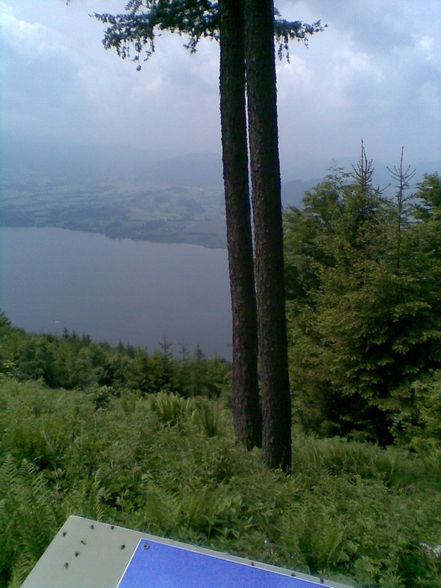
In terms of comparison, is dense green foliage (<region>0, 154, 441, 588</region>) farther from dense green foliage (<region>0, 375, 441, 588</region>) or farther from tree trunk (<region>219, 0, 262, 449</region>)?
tree trunk (<region>219, 0, 262, 449</region>)

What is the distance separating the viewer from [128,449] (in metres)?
4.97

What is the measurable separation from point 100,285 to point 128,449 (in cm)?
5162

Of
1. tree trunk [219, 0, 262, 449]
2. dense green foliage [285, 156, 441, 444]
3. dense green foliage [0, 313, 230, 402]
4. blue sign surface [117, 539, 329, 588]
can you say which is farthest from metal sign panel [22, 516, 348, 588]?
dense green foliage [0, 313, 230, 402]

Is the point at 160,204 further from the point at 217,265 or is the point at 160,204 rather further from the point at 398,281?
the point at 398,281

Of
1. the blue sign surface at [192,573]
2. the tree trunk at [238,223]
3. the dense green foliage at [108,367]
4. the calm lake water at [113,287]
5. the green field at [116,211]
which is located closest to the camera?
the blue sign surface at [192,573]

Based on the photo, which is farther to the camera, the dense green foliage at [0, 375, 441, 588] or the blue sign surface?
the dense green foliage at [0, 375, 441, 588]

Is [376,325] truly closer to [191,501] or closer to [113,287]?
[191,501]

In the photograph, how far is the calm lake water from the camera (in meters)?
44.2

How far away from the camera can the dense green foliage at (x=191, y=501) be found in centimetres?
319

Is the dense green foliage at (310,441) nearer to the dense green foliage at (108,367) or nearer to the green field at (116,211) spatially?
the dense green foliage at (108,367)

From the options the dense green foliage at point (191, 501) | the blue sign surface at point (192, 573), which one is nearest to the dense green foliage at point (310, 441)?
the dense green foliage at point (191, 501)

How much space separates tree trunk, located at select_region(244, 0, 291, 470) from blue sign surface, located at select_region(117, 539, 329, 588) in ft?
13.3

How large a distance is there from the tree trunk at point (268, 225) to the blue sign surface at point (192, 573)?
160 inches

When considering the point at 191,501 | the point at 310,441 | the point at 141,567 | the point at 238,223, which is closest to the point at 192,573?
the point at 141,567
